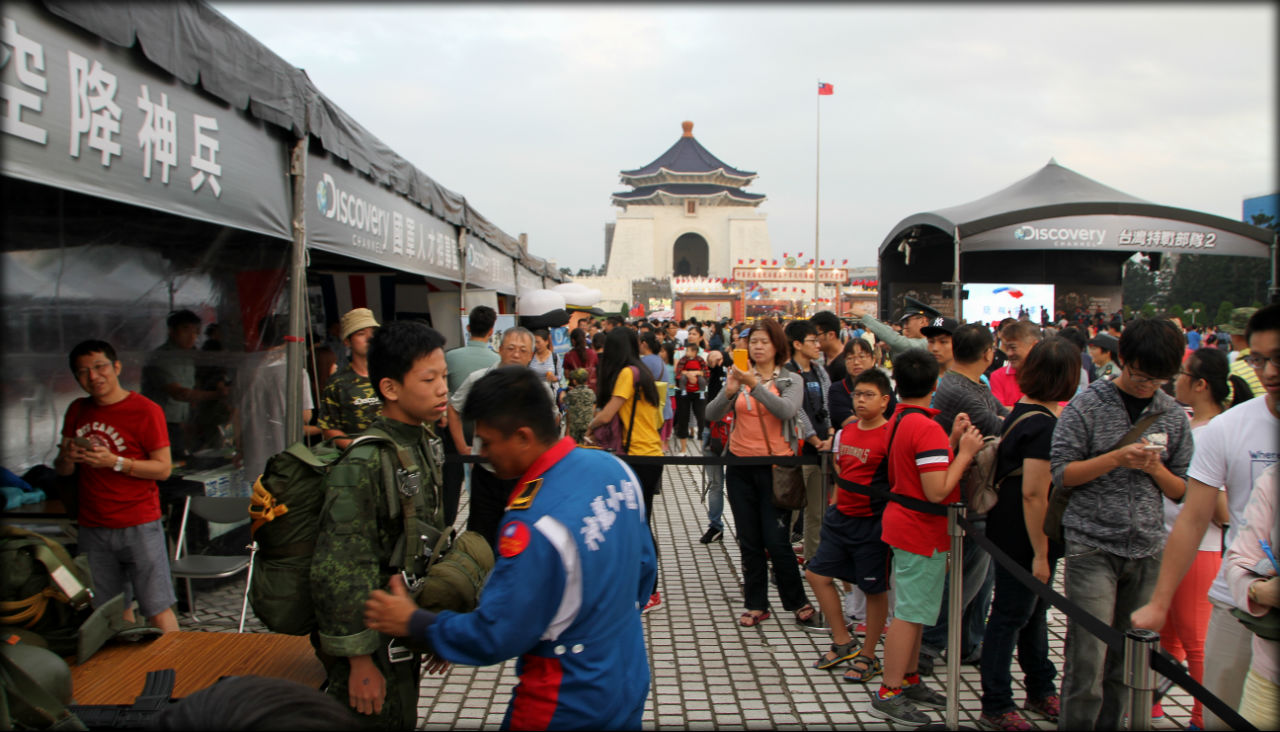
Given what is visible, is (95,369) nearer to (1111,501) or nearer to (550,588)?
(550,588)

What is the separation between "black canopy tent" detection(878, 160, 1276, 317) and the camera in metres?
17.5

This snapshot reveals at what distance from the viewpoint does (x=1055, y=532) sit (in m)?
3.00

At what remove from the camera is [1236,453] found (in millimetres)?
2406

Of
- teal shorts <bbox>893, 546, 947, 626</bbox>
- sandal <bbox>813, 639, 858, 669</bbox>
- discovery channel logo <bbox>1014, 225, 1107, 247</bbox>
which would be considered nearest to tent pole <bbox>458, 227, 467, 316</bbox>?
sandal <bbox>813, 639, 858, 669</bbox>

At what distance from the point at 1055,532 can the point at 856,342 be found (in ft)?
7.46

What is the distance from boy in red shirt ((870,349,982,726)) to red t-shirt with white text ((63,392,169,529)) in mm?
3553

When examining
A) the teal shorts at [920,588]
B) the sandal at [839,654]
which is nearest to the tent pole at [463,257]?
the sandal at [839,654]

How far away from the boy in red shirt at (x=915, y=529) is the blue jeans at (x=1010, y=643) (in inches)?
9.4

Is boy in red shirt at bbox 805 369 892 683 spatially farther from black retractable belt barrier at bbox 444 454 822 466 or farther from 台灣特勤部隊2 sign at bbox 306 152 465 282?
台灣特勤部隊2 sign at bbox 306 152 465 282

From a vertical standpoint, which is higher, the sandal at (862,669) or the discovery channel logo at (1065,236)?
the discovery channel logo at (1065,236)

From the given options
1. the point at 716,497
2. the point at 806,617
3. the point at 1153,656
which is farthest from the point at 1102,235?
the point at 1153,656

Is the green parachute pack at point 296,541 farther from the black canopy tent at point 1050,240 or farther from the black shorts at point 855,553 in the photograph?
the black canopy tent at point 1050,240

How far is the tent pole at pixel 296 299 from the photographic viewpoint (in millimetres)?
4180

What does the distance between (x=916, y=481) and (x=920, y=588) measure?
465 mm
